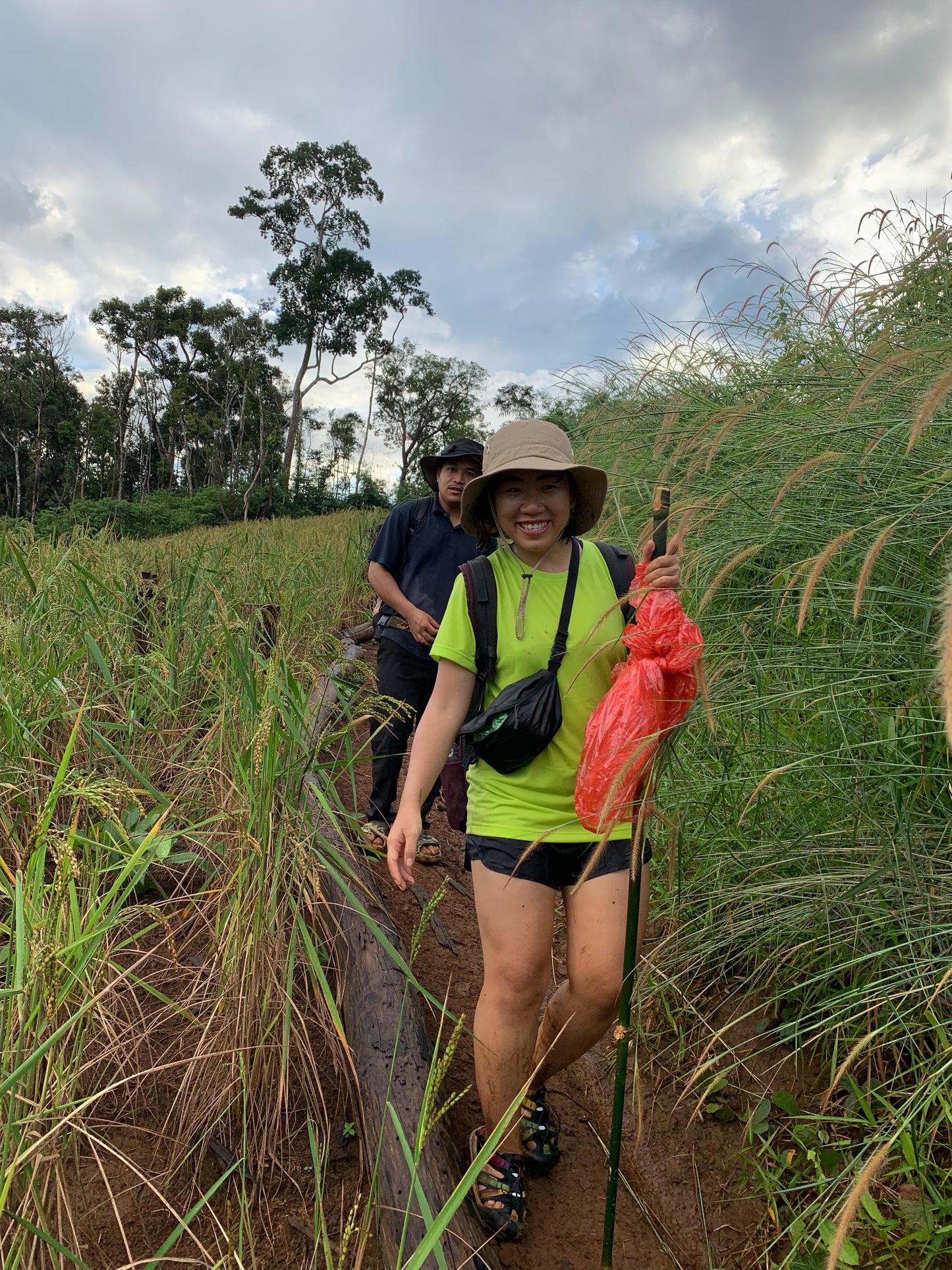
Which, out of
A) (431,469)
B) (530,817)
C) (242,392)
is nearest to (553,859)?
(530,817)

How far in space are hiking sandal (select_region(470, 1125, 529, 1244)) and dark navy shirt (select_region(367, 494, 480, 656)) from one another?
2.00 metres

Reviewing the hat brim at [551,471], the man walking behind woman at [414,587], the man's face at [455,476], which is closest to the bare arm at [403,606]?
the man walking behind woman at [414,587]

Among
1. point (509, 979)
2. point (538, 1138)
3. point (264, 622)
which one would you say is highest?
point (264, 622)

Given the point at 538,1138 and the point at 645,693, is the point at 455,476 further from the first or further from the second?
the point at 538,1138

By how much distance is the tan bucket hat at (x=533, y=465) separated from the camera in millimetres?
1832

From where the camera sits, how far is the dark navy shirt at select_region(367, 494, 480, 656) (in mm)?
3430

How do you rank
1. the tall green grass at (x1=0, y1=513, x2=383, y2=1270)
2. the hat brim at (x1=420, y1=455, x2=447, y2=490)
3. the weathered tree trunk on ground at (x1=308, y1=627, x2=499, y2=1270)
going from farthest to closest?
1. the hat brim at (x1=420, y1=455, x2=447, y2=490)
2. the weathered tree trunk on ground at (x1=308, y1=627, x2=499, y2=1270)
3. the tall green grass at (x1=0, y1=513, x2=383, y2=1270)

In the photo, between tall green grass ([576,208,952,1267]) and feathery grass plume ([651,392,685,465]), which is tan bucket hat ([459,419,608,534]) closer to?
tall green grass ([576,208,952,1267])

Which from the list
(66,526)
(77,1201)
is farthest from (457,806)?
(66,526)

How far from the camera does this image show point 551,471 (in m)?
1.86

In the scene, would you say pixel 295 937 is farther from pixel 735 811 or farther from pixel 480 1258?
pixel 735 811

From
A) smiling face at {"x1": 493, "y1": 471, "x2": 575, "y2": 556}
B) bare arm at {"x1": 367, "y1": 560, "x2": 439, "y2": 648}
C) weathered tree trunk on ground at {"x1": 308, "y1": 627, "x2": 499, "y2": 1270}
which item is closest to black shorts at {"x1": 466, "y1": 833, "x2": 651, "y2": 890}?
weathered tree trunk on ground at {"x1": 308, "y1": 627, "x2": 499, "y2": 1270}

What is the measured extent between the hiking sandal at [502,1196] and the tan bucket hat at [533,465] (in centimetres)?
153

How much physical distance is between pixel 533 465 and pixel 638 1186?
182 centimetres
